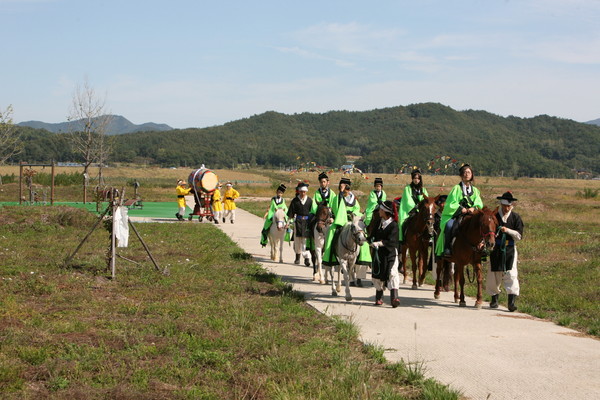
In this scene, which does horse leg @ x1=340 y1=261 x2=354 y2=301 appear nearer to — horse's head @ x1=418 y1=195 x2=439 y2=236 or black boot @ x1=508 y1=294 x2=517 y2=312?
horse's head @ x1=418 y1=195 x2=439 y2=236

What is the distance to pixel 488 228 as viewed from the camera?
11.5 metres

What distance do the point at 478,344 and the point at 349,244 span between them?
3839 millimetres

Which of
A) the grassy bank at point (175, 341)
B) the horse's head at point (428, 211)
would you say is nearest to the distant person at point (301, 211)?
the grassy bank at point (175, 341)

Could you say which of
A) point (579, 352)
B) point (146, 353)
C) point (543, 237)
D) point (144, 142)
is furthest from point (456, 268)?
point (144, 142)

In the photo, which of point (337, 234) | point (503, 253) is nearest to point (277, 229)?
point (337, 234)

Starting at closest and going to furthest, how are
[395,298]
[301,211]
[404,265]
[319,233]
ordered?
1. [395,298]
2. [319,233]
3. [404,265]
4. [301,211]

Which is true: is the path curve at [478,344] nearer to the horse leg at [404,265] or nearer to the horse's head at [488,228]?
the horse's head at [488,228]

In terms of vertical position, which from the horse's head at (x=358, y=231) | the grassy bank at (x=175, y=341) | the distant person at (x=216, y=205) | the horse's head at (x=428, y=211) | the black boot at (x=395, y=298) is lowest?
the grassy bank at (x=175, y=341)

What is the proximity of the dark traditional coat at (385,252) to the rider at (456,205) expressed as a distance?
125cm

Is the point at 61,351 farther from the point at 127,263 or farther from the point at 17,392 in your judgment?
the point at 127,263

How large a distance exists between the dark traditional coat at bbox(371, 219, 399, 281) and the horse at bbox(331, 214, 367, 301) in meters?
0.40

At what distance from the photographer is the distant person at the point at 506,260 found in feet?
39.1

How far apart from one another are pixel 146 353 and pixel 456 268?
625cm

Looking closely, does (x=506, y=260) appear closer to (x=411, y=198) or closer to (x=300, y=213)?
(x=411, y=198)
